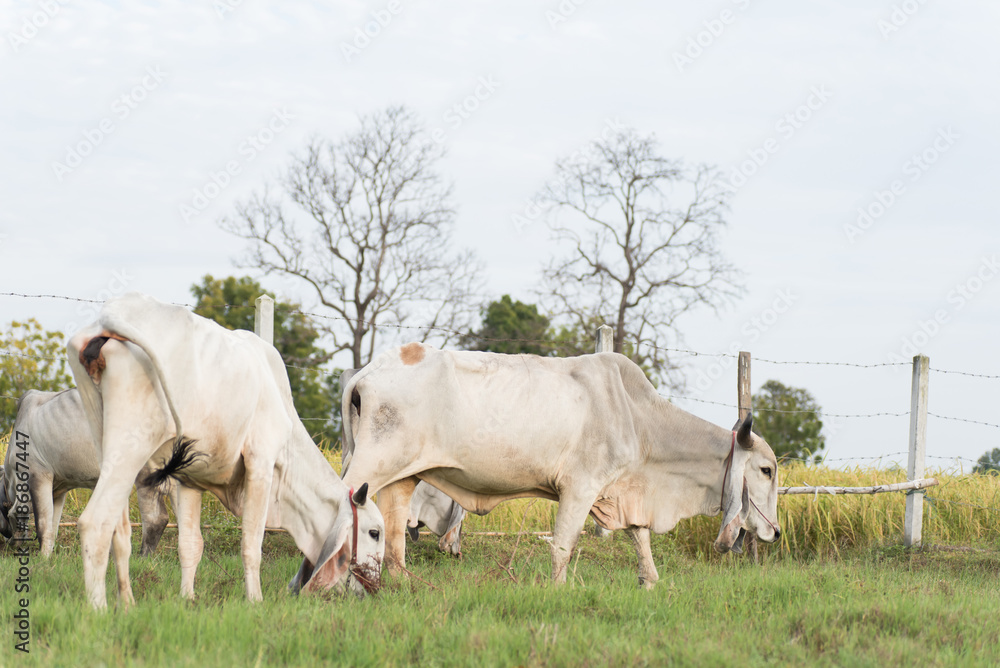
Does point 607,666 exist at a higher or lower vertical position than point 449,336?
lower

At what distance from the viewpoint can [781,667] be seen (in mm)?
4211

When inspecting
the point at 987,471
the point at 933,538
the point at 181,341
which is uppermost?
the point at 181,341

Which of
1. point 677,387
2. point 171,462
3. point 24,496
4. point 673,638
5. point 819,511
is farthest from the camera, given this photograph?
point 677,387

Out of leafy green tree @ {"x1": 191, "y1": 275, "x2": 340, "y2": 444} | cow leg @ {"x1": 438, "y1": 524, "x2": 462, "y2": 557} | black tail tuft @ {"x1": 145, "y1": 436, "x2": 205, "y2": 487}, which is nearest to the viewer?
black tail tuft @ {"x1": 145, "y1": 436, "x2": 205, "y2": 487}

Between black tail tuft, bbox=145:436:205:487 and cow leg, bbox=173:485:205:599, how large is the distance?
446 millimetres

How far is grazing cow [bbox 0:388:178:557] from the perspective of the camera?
7.88 meters

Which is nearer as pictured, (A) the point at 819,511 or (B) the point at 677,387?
(A) the point at 819,511

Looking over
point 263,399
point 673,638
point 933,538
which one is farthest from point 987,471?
point 263,399

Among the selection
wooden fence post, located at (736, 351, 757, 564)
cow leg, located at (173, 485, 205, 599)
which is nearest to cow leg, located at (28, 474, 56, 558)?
cow leg, located at (173, 485, 205, 599)

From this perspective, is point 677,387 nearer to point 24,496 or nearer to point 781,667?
point 24,496

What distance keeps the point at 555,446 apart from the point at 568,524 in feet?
1.87

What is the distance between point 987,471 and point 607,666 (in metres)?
9.77

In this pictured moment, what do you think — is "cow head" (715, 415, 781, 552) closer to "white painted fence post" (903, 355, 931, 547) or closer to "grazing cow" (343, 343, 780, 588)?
"grazing cow" (343, 343, 780, 588)

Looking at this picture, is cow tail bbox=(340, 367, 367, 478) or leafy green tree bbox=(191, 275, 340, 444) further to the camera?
leafy green tree bbox=(191, 275, 340, 444)
